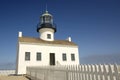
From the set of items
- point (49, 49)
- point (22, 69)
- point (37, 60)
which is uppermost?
point (49, 49)

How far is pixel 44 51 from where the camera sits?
→ 862 inches

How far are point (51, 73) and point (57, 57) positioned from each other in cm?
1493

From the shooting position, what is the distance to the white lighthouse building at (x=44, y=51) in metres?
20.3

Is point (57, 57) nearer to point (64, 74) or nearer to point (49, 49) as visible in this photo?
point (49, 49)

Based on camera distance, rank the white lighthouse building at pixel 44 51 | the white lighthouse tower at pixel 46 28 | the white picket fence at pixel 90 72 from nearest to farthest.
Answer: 1. the white picket fence at pixel 90 72
2. the white lighthouse building at pixel 44 51
3. the white lighthouse tower at pixel 46 28

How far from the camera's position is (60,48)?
23.2m

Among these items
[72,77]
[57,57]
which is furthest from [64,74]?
[57,57]

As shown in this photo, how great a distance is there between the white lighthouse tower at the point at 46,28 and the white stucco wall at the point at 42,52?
3787mm

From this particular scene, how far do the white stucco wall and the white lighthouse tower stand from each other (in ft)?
12.4

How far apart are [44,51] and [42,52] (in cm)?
41

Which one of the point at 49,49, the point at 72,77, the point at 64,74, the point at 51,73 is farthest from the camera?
the point at 49,49

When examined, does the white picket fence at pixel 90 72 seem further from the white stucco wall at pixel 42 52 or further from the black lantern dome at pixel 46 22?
the black lantern dome at pixel 46 22

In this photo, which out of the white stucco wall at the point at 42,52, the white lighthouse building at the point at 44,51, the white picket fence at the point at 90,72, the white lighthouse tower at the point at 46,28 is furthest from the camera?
the white lighthouse tower at the point at 46,28

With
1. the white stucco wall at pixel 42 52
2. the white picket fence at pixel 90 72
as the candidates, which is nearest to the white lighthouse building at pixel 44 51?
the white stucco wall at pixel 42 52
